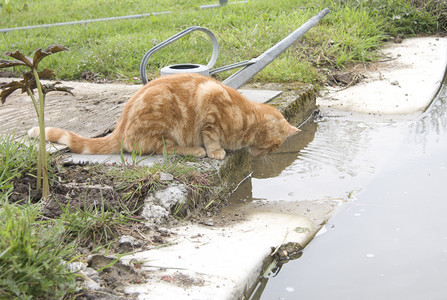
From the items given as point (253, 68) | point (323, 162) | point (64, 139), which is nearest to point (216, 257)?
point (64, 139)

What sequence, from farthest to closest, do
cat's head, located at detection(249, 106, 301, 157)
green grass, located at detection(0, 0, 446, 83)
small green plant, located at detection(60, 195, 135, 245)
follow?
1. green grass, located at detection(0, 0, 446, 83)
2. cat's head, located at detection(249, 106, 301, 157)
3. small green plant, located at detection(60, 195, 135, 245)

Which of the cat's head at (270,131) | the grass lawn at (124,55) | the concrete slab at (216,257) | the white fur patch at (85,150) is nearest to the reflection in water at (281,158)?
the cat's head at (270,131)

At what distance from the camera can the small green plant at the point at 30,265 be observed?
2.15 meters

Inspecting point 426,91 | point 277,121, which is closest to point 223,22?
point 426,91

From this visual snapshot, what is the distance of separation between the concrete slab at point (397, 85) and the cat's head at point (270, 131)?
1.69 m

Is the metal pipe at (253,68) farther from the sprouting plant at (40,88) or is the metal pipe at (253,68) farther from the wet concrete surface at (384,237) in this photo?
the sprouting plant at (40,88)

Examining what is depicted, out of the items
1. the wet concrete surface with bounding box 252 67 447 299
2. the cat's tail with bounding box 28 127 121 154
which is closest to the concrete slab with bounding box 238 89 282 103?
the wet concrete surface with bounding box 252 67 447 299

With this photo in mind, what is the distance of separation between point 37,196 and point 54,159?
1.38ft

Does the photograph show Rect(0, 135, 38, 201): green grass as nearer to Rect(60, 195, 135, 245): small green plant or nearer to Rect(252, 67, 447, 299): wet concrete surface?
Rect(60, 195, 135, 245): small green plant

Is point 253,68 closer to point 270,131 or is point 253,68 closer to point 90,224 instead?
point 270,131

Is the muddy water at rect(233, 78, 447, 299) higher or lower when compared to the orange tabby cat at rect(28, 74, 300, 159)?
lower

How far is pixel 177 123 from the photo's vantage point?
405 cm

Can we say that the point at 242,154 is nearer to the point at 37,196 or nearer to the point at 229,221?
the point at 229,221

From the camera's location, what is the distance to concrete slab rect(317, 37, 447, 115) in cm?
591
